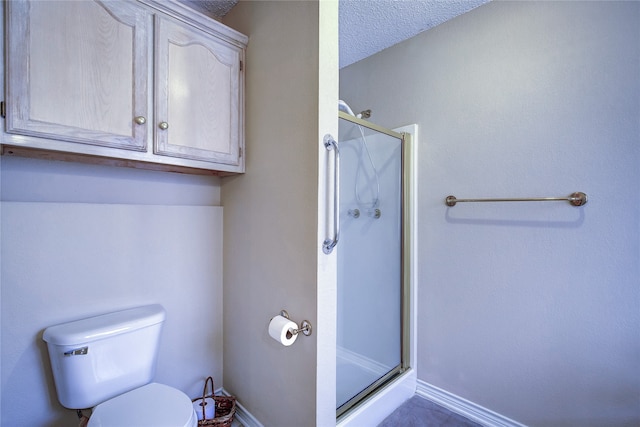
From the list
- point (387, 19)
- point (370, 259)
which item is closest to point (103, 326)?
point (370, 259)

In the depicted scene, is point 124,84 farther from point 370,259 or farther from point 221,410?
point 221,410

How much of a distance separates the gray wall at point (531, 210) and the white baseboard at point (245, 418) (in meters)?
1.09

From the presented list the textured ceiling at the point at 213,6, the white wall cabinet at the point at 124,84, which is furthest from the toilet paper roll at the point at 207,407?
the textured ceiling at the point at 213,6

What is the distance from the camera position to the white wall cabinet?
0.97 m

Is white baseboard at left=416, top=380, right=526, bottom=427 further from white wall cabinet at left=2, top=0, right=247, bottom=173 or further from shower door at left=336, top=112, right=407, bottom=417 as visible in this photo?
white wall cabinet at left=2, top=0, right=247, bottom=173

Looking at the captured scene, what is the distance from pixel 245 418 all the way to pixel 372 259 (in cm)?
116

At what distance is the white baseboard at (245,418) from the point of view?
147 cm

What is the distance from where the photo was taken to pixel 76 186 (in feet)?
4.34

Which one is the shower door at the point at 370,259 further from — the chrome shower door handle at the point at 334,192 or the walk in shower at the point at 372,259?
the chrome shower door handle at the point at 334,192

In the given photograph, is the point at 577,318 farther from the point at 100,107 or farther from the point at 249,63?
the point at 100,107

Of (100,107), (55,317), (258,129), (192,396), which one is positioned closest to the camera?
(100,107)

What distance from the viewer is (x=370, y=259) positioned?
6.14 feet

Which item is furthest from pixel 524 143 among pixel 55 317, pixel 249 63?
pixel 55 317

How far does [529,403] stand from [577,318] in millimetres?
524
